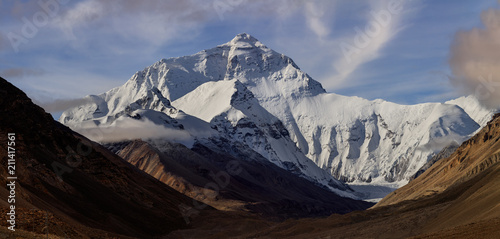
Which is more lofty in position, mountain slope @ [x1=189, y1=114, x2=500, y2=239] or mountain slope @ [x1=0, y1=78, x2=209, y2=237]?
mountain slope @ [x1=0, y1=78, x2=209, y2=237]

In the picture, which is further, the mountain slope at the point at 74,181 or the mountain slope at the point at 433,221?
the mountain slope at the point at 74,181

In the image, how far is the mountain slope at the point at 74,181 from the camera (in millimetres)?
108938

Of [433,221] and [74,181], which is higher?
[74,181]

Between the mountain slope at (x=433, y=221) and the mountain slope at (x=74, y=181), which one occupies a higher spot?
the mountain slope at (x=74, y=181)

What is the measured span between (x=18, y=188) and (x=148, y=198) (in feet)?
240

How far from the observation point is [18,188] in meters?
83.8

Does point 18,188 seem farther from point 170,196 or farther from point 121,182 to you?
point 170,196

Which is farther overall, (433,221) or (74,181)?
(74,181)

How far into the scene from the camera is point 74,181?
124688 mm

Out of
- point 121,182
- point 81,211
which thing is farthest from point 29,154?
point 121,182

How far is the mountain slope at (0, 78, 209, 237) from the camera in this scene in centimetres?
10894

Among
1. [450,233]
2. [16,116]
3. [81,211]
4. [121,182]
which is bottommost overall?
[450,233]

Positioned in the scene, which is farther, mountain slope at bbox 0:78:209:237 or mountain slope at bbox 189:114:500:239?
mountain slope at bbox 0:78:209:237

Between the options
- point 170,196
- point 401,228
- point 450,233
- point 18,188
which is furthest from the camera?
point 170,196
